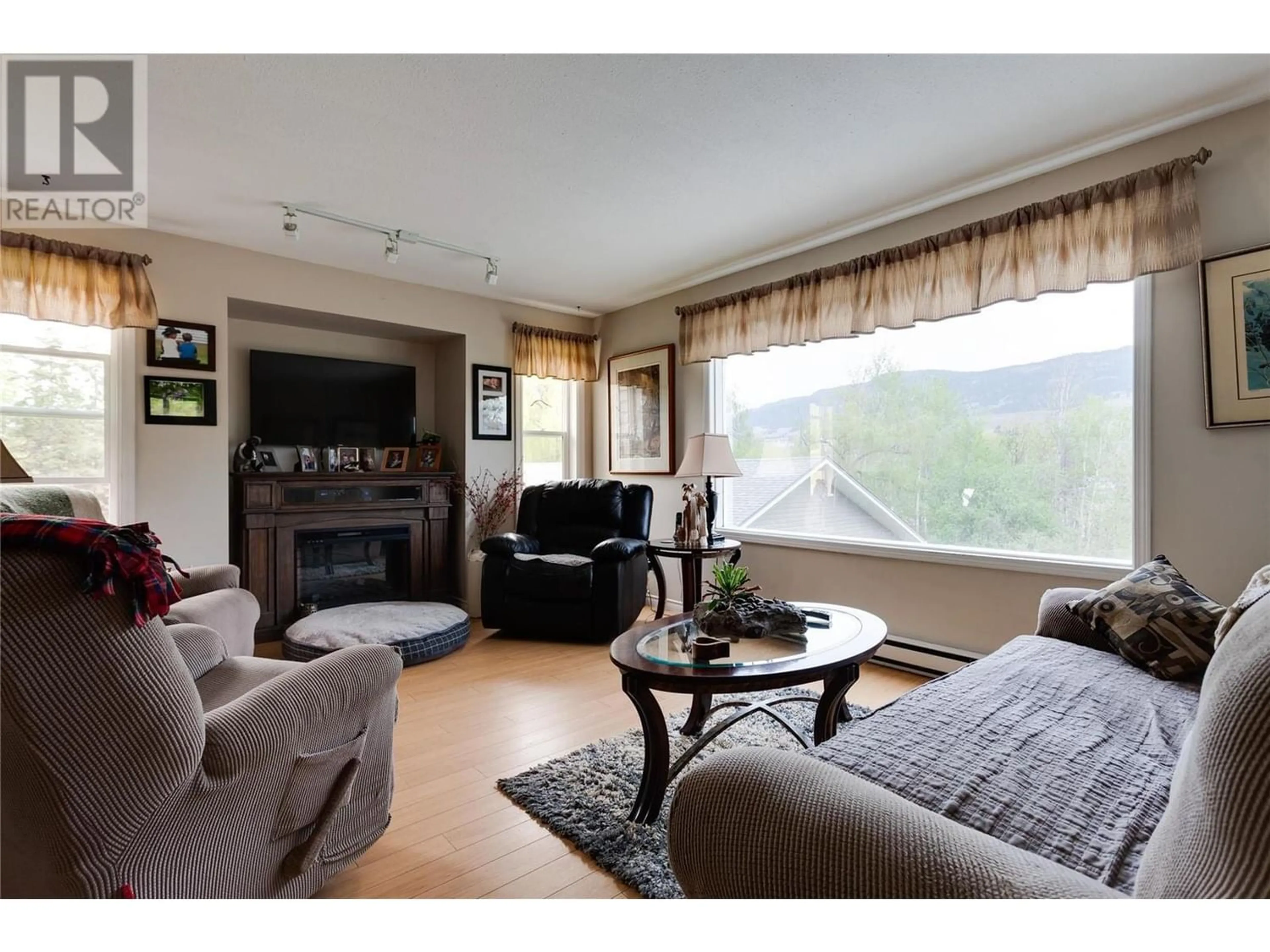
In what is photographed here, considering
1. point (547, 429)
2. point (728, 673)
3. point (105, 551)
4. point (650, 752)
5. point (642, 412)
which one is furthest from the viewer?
point (547, 429)

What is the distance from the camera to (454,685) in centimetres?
294

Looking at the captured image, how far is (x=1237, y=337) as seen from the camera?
2.13 metres

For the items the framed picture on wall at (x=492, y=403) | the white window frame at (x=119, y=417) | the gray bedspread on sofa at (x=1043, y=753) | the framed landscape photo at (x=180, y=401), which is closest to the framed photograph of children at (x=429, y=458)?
the framed picture on wall at (x=492, y=403)

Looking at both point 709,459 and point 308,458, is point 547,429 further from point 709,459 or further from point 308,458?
point 709,459

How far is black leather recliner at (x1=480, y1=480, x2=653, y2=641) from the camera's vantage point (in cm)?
359

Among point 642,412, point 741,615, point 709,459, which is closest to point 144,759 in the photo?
point 741,615

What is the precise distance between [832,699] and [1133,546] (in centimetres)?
161

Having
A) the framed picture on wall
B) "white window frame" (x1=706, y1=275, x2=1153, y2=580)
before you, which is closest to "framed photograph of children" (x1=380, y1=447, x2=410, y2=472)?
the framed picture on wall

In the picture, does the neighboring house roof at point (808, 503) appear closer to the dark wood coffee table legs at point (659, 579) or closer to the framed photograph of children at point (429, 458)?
the dark wood coffee table legs at point (659, 579)

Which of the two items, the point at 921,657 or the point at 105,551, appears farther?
the point at 921,657

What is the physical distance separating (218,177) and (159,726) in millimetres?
2724

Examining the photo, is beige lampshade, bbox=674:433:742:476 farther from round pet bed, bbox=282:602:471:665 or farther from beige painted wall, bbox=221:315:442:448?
beige painted wall, bbox=221:315:442:448
